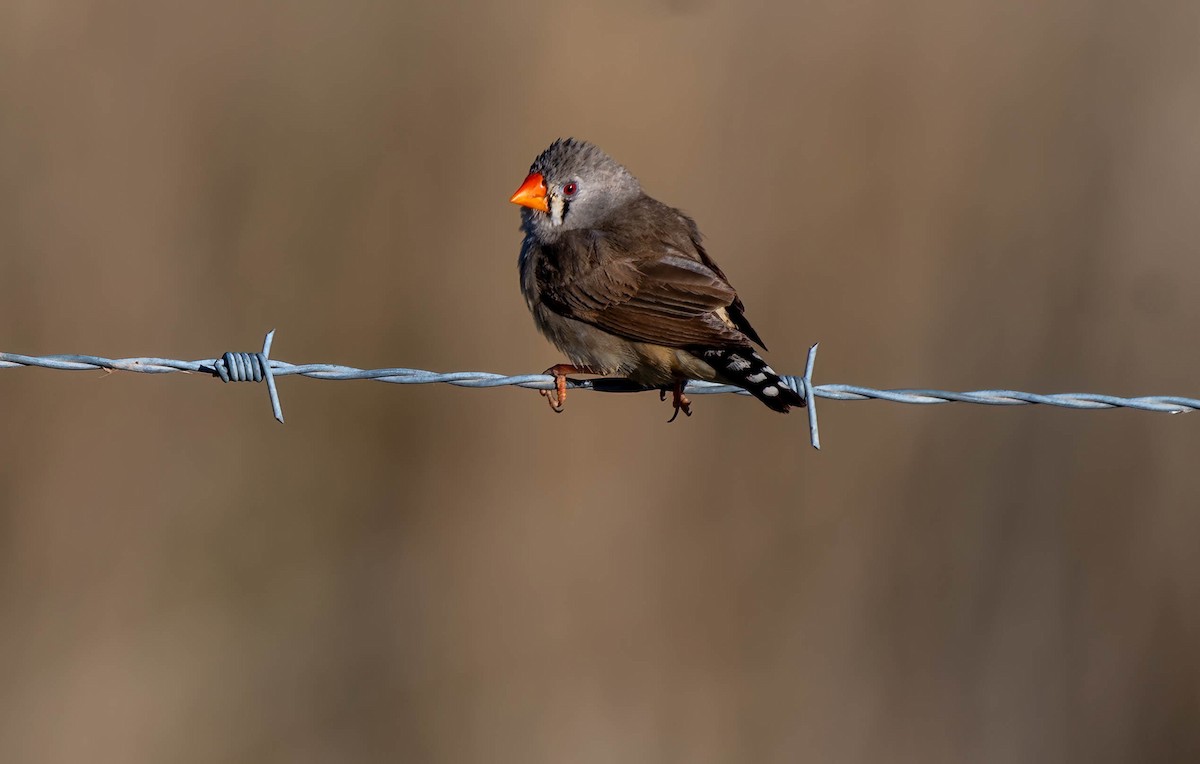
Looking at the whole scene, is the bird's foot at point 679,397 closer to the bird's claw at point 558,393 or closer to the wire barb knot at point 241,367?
the bird's claw at point 558,393

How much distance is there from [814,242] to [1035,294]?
3.89 feet

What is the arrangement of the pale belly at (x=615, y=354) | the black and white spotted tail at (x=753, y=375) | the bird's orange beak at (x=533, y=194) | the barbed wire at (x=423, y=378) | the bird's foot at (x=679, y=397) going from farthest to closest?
the bird's orange beak at (x=533, y=194) < the bird's foot at (x=679, y=397) < the pale belly at (x=615, y=354) < the black and white spotted tail at (x=753, y=375) < the barbed wire at (x=423, y=378)

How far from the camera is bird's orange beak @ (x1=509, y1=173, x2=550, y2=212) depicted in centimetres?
575

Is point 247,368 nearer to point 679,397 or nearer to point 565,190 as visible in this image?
point 679,397

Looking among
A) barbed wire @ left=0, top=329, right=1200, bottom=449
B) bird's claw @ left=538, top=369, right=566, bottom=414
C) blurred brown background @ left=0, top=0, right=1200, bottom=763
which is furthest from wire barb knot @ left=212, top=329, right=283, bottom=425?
blurred brown background @ left=0, top=0, right=1200, bottom=763

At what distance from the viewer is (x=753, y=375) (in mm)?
4211

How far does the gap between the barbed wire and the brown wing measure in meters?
0.64

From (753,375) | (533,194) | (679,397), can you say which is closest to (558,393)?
(679,397)

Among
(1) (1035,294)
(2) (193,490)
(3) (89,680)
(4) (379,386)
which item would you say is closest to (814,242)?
(1) (1035,294)

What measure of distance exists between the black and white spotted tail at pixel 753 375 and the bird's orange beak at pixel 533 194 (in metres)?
1.55

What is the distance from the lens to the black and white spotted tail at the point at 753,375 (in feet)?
13.4

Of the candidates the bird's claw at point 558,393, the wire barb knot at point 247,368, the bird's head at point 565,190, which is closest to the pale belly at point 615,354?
the bird's claw at point 558,393

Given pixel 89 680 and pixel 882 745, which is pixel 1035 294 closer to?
pixel 882 745

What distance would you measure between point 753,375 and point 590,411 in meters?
2.22
